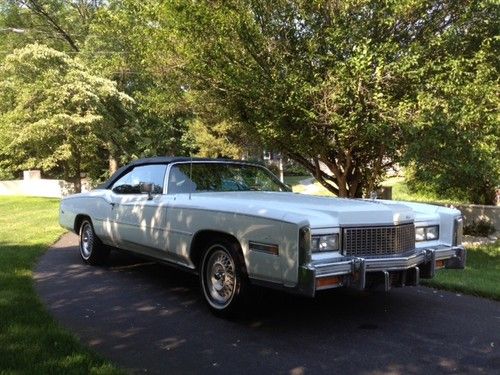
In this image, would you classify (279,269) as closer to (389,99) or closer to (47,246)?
(389,99)

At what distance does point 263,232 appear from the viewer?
488cm

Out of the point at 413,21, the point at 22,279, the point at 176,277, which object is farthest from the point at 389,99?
the point at 22,279

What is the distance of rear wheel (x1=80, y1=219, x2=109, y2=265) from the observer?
8.16 m

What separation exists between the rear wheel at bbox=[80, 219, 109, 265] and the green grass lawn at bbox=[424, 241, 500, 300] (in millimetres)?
4551

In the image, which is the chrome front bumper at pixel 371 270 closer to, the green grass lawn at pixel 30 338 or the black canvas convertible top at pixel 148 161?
the green grass lawn at pixel 30 338

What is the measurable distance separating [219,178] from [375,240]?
240cm

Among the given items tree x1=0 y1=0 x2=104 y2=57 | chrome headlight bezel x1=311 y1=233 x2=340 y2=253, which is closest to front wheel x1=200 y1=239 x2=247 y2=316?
chrome headlight bezel x1=311 y1=233 x2=340 y2=253

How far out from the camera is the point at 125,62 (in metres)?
14.6

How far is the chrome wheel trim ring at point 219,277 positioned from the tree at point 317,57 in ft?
12.8

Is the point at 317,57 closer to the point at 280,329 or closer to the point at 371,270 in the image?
the point at 371,270

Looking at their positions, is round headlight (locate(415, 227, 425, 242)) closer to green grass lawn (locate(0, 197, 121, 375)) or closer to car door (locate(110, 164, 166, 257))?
car door (locate(110, 164, 166, 257))

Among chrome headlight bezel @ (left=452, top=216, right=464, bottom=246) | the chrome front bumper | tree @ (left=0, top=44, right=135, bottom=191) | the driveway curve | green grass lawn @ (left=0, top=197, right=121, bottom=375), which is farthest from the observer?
tree @ (left=0, top=44, right=135, bottom=191)

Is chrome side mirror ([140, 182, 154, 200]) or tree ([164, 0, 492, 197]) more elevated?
tree ([164, 0, 492, 197])

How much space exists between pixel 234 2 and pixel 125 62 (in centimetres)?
637
